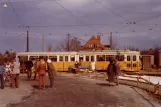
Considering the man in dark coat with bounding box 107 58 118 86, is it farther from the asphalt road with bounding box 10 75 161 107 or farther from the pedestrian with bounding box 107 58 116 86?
the asphalt road with bounding box 10 75 161 107

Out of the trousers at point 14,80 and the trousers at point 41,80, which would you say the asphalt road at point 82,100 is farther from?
the trousers at point 14,80

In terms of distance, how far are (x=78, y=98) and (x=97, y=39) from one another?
7291 centimetres

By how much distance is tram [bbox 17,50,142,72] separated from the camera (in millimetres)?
49469

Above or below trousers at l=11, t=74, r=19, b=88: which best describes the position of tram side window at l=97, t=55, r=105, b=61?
above

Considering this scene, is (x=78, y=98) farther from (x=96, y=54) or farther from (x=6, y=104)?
(x=96, y=54)

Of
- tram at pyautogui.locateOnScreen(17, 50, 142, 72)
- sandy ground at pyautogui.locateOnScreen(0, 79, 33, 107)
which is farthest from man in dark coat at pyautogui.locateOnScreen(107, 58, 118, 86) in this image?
tram at pyautogui.locateOnScreen(17, 50, 142, 72)

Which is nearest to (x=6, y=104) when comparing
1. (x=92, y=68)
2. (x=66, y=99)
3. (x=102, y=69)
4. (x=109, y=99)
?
(x=66, y=99)

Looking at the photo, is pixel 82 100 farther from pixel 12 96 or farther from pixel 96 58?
pixel 96 58

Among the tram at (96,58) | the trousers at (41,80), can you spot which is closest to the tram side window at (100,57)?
the tram at (96,58)

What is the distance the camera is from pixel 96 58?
50188 millimetres

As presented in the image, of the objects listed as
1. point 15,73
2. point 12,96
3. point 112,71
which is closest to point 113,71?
point 112,71

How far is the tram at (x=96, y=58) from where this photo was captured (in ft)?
162

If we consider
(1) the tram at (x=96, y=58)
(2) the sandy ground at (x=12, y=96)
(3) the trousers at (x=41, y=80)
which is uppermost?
(1) the tram at (x=96, y=58)

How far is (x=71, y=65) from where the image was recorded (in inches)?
1962
